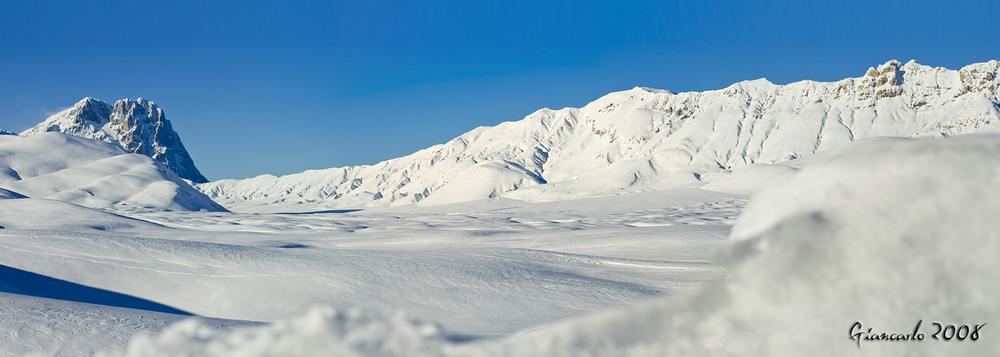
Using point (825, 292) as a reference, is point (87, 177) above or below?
above

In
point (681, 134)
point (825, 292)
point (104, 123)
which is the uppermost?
point (104, 123)

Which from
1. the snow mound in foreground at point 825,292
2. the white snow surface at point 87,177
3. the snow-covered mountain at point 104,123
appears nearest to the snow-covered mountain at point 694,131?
the white snow surface at point 87,177

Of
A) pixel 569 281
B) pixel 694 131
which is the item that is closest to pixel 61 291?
pixel 569 281

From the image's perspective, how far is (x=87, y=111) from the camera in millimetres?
181625

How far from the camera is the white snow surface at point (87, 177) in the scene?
6091 cm

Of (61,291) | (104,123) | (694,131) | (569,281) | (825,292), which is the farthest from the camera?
(104,123)

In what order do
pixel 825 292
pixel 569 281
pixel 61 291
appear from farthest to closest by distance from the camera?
pixel 569 281 < pixel 61 291 < pixel 825 292

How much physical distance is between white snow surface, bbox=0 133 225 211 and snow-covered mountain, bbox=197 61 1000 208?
47.2m

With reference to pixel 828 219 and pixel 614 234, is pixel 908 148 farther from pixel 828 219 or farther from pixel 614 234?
pixel 614 234

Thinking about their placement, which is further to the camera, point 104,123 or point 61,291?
point 104,123

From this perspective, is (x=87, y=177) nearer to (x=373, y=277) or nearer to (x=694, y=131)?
(x=373, y=277)

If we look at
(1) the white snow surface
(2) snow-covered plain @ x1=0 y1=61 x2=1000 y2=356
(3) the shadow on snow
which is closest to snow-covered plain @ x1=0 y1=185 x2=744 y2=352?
(2) snow-covered plain @ x1=0 y1=61 x2=1000 y2=356

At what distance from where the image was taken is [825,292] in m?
2.55

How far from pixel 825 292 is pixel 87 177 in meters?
86.4
